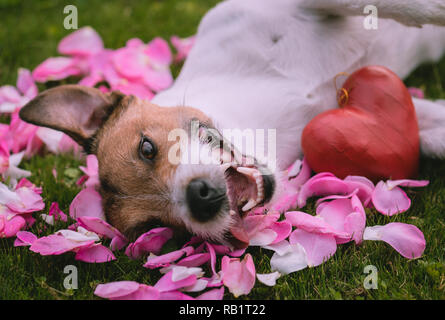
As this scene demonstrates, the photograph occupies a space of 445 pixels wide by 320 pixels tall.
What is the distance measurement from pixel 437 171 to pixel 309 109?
36.3 inches

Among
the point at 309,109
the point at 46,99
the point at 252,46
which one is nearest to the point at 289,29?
the point at 252,46

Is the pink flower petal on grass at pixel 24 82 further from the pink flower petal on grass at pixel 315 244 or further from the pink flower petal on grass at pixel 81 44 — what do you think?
the pink flower petal on grass at pixel 315 244

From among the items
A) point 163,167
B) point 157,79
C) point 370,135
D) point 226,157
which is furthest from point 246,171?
point 157,79

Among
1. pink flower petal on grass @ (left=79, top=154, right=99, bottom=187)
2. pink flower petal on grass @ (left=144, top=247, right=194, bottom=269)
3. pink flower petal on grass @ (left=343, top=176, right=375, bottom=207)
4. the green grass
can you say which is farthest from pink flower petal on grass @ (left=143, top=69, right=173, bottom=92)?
pink flower petal on grass @ (left=144, top=247, right=194, bottom=269)

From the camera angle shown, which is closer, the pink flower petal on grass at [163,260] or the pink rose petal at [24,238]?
the pink flower petal on grass at [163,260]

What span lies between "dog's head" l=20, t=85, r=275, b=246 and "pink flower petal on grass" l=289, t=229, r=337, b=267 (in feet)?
0.86

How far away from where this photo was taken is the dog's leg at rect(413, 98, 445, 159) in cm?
323

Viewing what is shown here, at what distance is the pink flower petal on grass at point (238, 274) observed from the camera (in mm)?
2361

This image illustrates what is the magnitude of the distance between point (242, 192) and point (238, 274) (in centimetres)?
45

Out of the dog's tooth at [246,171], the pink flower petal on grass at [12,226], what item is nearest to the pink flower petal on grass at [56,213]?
the pink flower petal on grass at [12,226]

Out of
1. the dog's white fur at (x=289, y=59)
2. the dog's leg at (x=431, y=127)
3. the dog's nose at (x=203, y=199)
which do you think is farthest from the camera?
the dog's white fur at (x=289, y=59)

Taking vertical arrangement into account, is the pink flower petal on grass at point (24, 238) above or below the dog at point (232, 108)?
below

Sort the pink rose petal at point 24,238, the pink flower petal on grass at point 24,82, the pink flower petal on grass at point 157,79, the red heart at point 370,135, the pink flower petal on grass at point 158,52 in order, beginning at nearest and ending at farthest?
the pink rose petal at point 24,238 < the red heart at point 370,135 < the pink flower petal on grass at point 157,79 < the pink flower petal on grass at point 24,82 < the pink flower petal on grass at point 158,52
